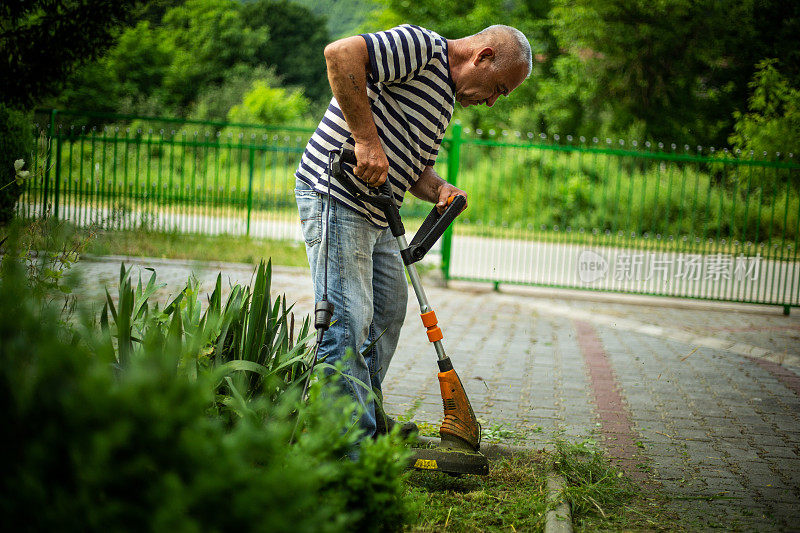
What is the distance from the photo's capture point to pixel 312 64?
1545 inches

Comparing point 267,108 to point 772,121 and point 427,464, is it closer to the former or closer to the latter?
point 772,121

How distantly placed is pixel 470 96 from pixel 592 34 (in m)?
21.6

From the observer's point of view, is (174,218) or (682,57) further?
(682,57)

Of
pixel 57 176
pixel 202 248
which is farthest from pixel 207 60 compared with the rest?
pixel 202 248

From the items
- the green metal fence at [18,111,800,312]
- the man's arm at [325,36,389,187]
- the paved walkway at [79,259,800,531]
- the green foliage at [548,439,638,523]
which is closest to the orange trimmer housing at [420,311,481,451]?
the green foliage at [548,439,638,523]

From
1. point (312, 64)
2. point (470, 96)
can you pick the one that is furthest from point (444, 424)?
point (312, 64)

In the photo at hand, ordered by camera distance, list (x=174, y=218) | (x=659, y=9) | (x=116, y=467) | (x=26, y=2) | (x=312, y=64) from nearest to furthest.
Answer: (x=116, y=467), (x=26, y=2), (x=174, y=218), (x=659, y=9), (x=312, y=64)

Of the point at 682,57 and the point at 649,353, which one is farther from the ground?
the point at 682,57

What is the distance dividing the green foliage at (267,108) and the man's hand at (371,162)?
2863cm

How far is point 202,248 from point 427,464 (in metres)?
8.61

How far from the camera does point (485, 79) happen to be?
2.99 meters

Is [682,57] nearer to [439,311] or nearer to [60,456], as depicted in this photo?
[439,311]

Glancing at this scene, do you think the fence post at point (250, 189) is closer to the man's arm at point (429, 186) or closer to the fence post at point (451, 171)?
the fence post at point (451, 171)

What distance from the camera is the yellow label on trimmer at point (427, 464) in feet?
9.66
